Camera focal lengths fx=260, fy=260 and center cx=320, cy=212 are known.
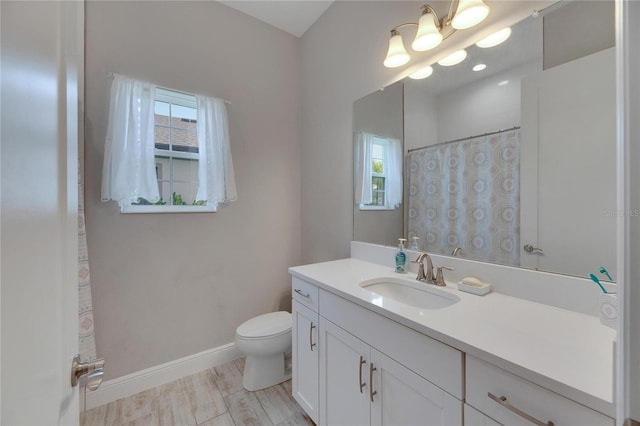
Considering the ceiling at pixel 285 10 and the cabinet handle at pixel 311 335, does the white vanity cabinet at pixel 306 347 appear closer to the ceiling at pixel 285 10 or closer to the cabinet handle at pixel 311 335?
the cabinet handle at pixel 311 335

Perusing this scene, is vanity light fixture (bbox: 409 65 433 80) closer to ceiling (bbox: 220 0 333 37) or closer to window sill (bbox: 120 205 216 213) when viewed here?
ceiling (bbox: 220 0 333 37)

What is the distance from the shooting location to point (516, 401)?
0.63 meters

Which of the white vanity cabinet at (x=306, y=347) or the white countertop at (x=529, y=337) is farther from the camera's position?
the white vanity cabinet at (x=306, y=347)

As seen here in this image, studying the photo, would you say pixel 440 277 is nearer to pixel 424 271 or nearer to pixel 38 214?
pixel 424 271

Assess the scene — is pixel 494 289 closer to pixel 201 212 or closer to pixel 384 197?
pixel 384 197

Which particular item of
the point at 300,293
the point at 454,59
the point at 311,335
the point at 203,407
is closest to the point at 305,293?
the point at 300,293

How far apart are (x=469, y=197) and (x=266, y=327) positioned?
151 cm

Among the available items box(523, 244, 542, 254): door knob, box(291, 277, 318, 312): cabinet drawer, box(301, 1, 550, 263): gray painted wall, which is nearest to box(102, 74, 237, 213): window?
box(301, 1, 550, 263): gray painted wall

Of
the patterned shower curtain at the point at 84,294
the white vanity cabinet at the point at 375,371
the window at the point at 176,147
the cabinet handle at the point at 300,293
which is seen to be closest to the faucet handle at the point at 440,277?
the white vanity cabinet at the point at 375,371

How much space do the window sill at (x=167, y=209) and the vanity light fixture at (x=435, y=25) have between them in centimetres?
162

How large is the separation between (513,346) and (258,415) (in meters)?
1.52

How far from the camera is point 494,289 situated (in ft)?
3.71

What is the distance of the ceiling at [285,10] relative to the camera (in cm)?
205

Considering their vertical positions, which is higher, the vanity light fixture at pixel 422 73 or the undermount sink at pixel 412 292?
the vanity light fixture at pixel 422 73
